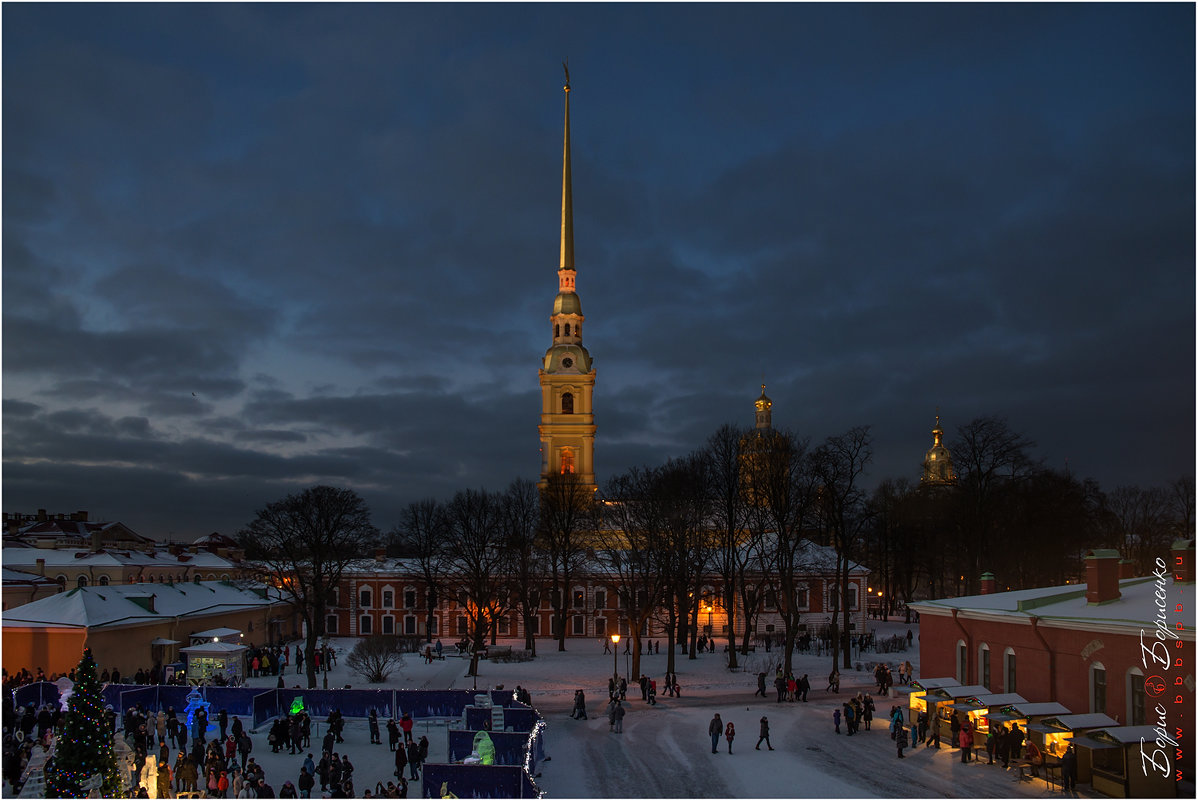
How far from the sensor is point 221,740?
25859 millimetres

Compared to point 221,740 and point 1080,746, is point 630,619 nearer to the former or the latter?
point 221,740

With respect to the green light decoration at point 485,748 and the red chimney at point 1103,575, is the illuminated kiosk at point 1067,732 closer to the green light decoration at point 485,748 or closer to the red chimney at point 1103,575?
the red chimney at point 1103,575

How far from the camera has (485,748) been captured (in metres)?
21.3

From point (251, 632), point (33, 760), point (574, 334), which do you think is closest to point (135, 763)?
point (33, 760)

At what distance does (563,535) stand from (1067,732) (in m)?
36.4

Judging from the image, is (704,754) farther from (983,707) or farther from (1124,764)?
(1124,764)

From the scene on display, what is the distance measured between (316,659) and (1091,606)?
31.9 m

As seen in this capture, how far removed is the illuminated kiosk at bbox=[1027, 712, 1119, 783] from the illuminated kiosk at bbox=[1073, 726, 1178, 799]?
0.14 metres

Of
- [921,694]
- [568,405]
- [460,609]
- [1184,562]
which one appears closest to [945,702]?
[921,694]

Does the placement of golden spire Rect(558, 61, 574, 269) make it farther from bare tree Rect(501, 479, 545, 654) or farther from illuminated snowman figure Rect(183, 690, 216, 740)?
illuminated snowman figure Rect(183, 690, 216, 740)

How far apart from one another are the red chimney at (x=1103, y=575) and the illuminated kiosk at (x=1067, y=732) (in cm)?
346

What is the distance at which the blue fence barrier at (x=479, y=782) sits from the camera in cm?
1859

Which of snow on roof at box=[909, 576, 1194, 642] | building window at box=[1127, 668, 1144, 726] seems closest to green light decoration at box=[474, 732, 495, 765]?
building window at box=[1127, 668, 1144, 726]

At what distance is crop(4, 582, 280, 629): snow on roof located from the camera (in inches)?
1423
